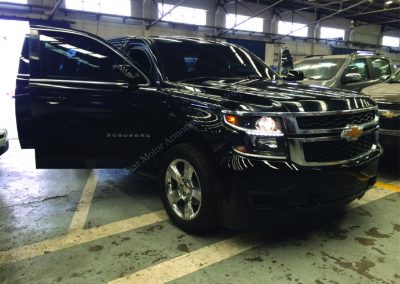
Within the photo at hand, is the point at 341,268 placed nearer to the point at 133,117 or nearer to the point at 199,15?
the point at 133,117

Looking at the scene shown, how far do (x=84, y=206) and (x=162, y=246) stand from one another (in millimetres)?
1183

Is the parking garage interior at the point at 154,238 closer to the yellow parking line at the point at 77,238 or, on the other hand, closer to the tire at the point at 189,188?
the yellow parking line at the point at 77,238

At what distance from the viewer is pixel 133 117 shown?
3.04 m

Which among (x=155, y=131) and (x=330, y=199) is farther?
(x=155, y=131)

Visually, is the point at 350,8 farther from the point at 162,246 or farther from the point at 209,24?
the point at 162,246

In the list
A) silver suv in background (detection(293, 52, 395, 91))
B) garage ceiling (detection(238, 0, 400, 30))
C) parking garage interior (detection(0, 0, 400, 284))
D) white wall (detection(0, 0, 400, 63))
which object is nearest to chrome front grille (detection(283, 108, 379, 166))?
parking garage interior (detection(0, 0, 400, 284))

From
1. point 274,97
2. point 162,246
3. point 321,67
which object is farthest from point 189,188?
point 321,67

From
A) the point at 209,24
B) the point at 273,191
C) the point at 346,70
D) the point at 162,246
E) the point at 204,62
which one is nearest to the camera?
the point at 273,191

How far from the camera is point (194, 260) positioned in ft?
7.79

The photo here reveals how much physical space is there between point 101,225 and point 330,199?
1.90m

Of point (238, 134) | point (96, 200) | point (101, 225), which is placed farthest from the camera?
point (96, 200)

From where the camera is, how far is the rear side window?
9.98ft

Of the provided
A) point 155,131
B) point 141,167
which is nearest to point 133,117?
point 155,131

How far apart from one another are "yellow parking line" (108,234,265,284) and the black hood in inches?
41.7
